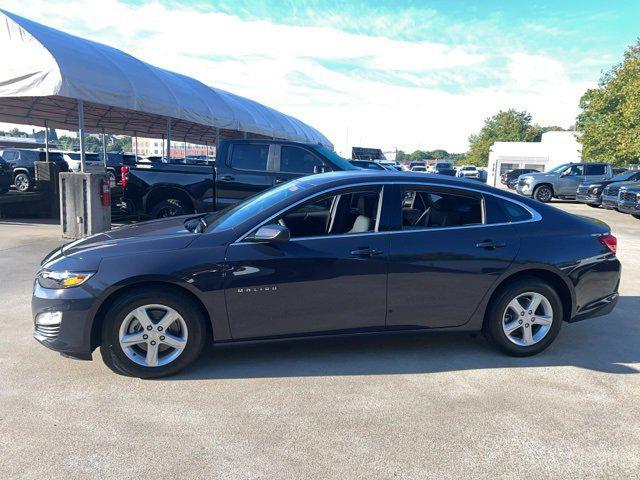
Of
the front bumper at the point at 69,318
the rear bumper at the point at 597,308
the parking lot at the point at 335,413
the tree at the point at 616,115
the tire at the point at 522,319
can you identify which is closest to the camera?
the parking lot at the point at 335,413

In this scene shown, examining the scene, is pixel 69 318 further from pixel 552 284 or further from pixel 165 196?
pixel 165 196

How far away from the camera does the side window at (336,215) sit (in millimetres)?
3871

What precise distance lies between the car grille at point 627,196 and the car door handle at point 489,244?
14.3 m

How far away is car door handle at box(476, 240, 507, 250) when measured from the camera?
3.90m

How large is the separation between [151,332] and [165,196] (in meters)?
6.25

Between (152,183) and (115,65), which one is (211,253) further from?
(115,65)

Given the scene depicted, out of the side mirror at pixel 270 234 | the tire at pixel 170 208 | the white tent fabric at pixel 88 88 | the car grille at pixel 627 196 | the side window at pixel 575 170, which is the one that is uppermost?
the white tent fabric at pixel 88 88

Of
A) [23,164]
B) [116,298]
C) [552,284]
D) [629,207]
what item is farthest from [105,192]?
[629,207]

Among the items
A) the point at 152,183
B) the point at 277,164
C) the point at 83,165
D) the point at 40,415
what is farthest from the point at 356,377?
the point at 83,165

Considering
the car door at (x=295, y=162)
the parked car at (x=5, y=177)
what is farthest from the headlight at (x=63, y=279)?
the parked car at (x=5, y=177)

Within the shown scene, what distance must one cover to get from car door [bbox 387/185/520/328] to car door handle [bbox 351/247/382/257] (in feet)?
0.41

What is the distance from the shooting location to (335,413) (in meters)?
3.14

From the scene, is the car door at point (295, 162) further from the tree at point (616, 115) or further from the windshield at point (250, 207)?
the tree at point (616, 115)

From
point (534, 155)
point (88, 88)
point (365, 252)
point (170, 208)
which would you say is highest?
point (534, 155)
